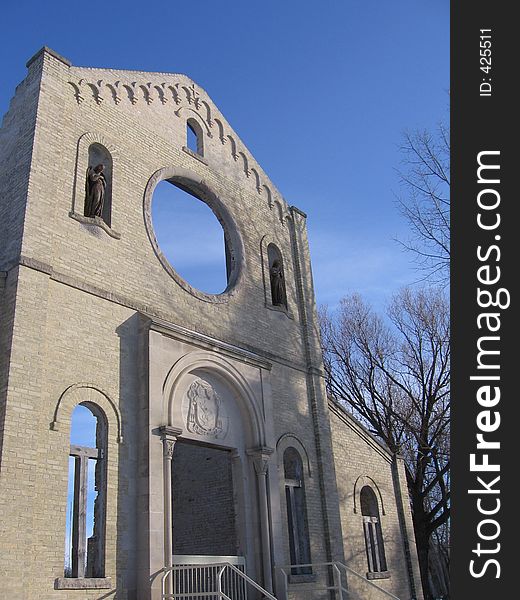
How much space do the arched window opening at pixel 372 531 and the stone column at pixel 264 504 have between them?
437 cm

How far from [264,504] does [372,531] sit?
15.8 feet

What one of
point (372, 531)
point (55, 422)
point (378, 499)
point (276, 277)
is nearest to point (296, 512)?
point (372, 531)

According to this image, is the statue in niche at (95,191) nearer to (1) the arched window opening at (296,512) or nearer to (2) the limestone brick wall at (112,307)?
(2) the limestone brick wall at (112,307)

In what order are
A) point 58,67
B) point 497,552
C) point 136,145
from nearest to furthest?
point 497,552, point 58,67, point 136,145

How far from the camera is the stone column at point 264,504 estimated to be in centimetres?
1112

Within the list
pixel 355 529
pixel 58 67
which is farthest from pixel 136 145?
pixel 355 529

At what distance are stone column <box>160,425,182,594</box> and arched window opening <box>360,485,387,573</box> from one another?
6.51 meters

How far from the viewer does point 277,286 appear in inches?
608

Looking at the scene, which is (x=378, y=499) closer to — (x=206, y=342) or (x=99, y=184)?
(x=206, y=342)

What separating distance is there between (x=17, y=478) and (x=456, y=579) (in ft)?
18.5

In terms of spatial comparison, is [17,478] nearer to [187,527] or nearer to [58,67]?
[187,527]

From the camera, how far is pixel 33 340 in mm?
9133

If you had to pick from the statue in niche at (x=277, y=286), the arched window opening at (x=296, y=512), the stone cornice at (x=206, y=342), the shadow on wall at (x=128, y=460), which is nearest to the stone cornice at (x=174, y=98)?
the statue in niche at (x=277, y=286)

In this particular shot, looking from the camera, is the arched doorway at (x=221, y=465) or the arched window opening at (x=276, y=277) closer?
the arched doorway at (x=221, y=465)
